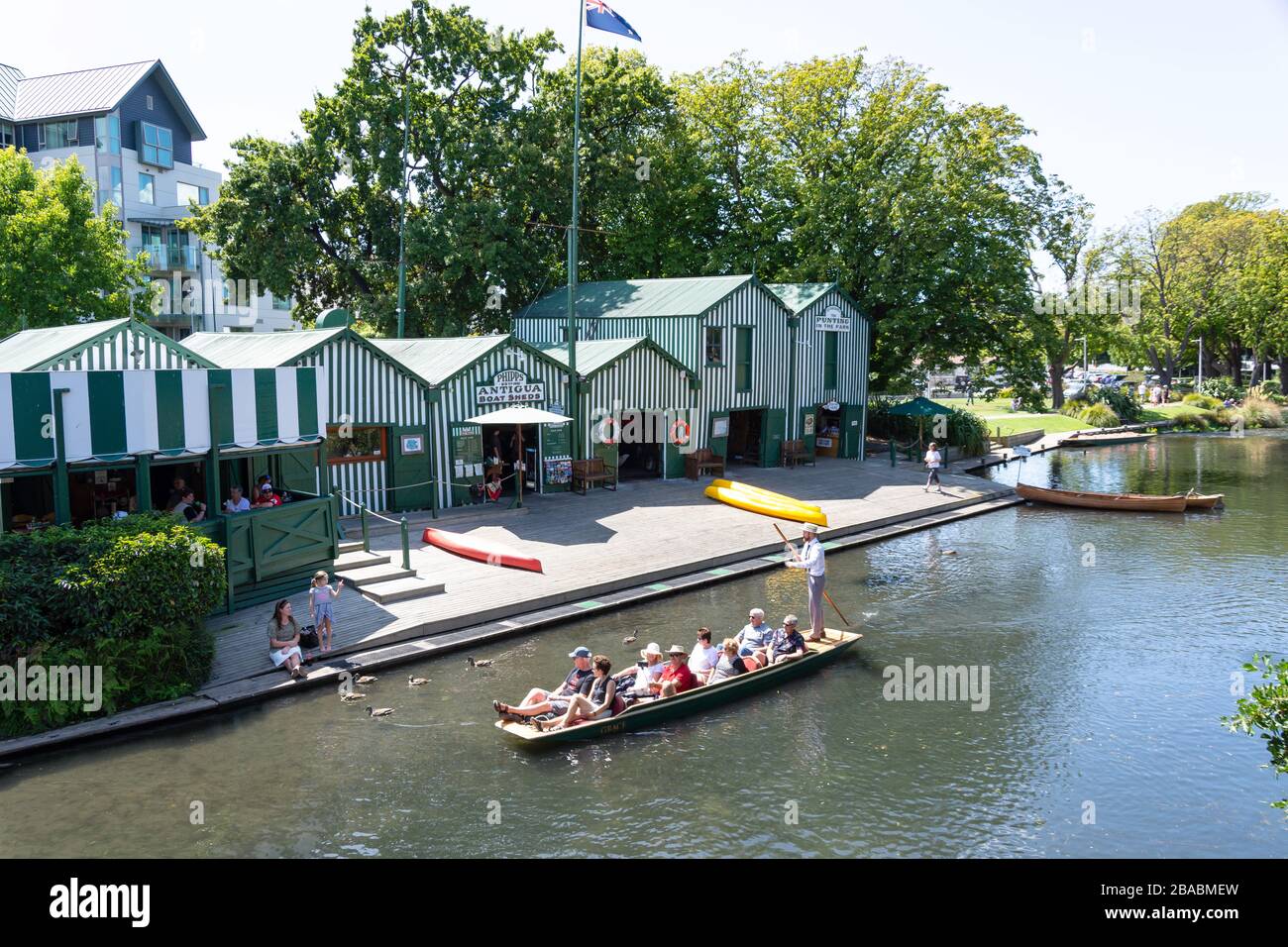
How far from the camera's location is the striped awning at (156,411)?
15.8 meters

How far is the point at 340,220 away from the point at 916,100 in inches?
1057

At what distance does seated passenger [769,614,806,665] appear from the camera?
687 inches

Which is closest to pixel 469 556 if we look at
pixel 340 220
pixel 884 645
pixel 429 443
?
pixel 429 443

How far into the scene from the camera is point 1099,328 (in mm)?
60062

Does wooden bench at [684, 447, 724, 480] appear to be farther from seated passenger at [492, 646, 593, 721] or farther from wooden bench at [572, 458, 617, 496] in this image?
seated passenger at [492, 646, 593, 721]

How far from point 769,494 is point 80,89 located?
50.1 metres

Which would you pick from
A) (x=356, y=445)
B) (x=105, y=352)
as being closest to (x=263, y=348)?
(x=356, y=445)

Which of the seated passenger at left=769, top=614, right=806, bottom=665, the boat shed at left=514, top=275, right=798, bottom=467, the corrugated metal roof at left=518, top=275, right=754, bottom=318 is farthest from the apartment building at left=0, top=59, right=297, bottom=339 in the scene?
the seated passenger at left=769, top=614, right=806, bottom=665

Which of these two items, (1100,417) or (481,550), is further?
(1100,417)

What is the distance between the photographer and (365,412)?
26125mm

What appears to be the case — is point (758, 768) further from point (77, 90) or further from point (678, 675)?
point (77, 90)

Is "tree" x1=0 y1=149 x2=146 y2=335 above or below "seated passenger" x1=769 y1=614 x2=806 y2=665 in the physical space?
above

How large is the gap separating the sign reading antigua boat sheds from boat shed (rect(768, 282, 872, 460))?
537 inches

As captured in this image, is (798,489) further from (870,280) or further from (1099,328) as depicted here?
(1099,328)
